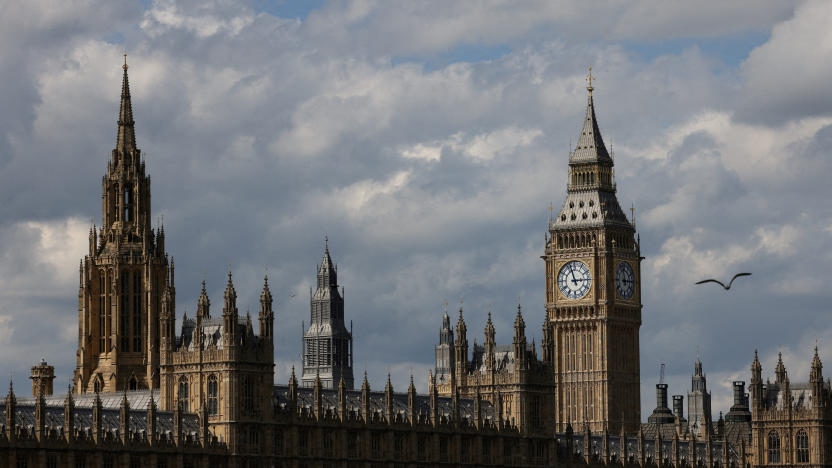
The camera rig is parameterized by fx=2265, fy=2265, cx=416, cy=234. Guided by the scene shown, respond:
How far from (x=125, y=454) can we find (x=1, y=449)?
43.2 ft

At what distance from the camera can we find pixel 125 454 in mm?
198875

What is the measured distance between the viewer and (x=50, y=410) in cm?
19788

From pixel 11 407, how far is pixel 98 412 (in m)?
9.41

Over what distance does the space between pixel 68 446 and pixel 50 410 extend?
5.24 meters

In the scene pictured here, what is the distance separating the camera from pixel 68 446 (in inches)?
7638

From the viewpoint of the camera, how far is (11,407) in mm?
190625

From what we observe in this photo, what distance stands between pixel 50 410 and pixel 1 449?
9.19 meters

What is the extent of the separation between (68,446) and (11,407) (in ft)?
21.4

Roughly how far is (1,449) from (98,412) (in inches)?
429

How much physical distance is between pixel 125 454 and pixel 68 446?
259 inches

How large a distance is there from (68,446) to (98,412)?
4850 millimetres

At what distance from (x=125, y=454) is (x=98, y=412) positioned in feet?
15.0

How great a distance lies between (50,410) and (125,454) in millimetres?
7602
